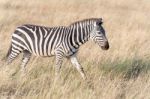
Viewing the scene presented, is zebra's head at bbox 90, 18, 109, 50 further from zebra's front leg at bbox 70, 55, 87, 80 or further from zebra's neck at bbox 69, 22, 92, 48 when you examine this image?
zebra's front leg at bbox 70, 55, 87, 80

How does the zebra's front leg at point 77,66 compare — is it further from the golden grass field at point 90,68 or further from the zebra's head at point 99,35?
the zebra's head at point 99,35

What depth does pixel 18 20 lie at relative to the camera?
51.5 feet

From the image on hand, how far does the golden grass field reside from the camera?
22.8 ft

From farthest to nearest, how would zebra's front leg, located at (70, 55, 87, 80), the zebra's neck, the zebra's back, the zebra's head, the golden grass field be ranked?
the zebra's back
the zebra's neck
the zebra's head
zebra's front leg, located at (70, 55, 87, 80)
the golden grass field

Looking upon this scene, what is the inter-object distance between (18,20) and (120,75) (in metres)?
7.78

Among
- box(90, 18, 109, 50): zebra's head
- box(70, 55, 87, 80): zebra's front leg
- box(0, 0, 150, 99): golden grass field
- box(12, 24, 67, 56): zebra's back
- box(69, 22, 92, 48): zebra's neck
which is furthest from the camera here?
box(12, 24, 67, 56): zebra's back

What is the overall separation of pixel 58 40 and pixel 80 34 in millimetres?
449

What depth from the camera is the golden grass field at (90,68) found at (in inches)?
273

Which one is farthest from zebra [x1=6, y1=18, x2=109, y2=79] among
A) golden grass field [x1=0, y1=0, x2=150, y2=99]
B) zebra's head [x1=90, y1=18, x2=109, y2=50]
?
golden grass field [x1=0, y1=0, x2=150, y2=99]

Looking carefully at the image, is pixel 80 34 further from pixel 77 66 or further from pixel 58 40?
pixel 77 66

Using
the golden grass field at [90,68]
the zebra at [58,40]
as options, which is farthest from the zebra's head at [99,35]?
the golden grass field at [90,68]

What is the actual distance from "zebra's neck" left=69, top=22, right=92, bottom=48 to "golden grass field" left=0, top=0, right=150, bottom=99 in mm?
601

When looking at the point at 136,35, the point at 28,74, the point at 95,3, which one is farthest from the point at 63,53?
the point at 95,3

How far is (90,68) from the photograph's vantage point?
8938mm
